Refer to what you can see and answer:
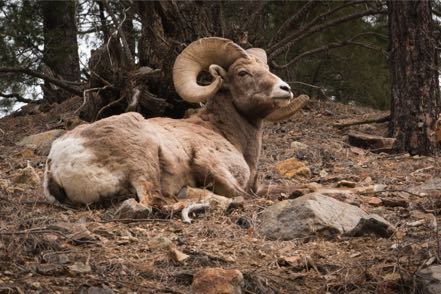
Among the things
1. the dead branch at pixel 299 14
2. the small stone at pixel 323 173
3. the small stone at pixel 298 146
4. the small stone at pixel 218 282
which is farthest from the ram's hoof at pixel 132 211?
the dead branch at pixel 299 14

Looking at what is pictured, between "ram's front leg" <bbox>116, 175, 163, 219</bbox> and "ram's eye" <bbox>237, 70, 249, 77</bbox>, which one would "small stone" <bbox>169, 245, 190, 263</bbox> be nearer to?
"ram's front leg" <bbox>116, 175, 163, 219</bbox>

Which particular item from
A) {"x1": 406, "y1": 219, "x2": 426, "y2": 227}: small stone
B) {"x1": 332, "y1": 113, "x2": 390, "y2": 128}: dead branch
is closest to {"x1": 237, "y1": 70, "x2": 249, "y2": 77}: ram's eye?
{"x1": 406, "y1": 219, "x2": 426, "y2": 227}: small stone

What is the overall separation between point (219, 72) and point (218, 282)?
472 cm

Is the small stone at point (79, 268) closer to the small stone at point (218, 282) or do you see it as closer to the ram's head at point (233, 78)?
the small stone at point (218, 282)

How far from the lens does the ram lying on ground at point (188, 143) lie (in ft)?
21.3

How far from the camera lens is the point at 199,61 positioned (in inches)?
338

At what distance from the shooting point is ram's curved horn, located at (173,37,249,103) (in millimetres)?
8297

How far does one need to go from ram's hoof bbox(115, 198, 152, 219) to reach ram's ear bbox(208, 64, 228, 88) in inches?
112

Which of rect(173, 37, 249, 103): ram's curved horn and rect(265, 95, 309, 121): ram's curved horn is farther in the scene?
rect(265, 95, 309, 121): ram's curved horn

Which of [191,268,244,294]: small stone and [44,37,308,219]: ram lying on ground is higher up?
[44,37,308,219]: ram lying on ground

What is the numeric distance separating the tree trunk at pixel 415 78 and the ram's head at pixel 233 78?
2446 mm

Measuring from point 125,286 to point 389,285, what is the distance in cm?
147

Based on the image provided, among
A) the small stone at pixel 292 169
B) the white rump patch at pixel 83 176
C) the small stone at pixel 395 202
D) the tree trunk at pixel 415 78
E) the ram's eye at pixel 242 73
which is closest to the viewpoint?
the small stone at pixel 395 202

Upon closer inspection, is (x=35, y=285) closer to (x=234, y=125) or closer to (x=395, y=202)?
(x=395, y=202)
